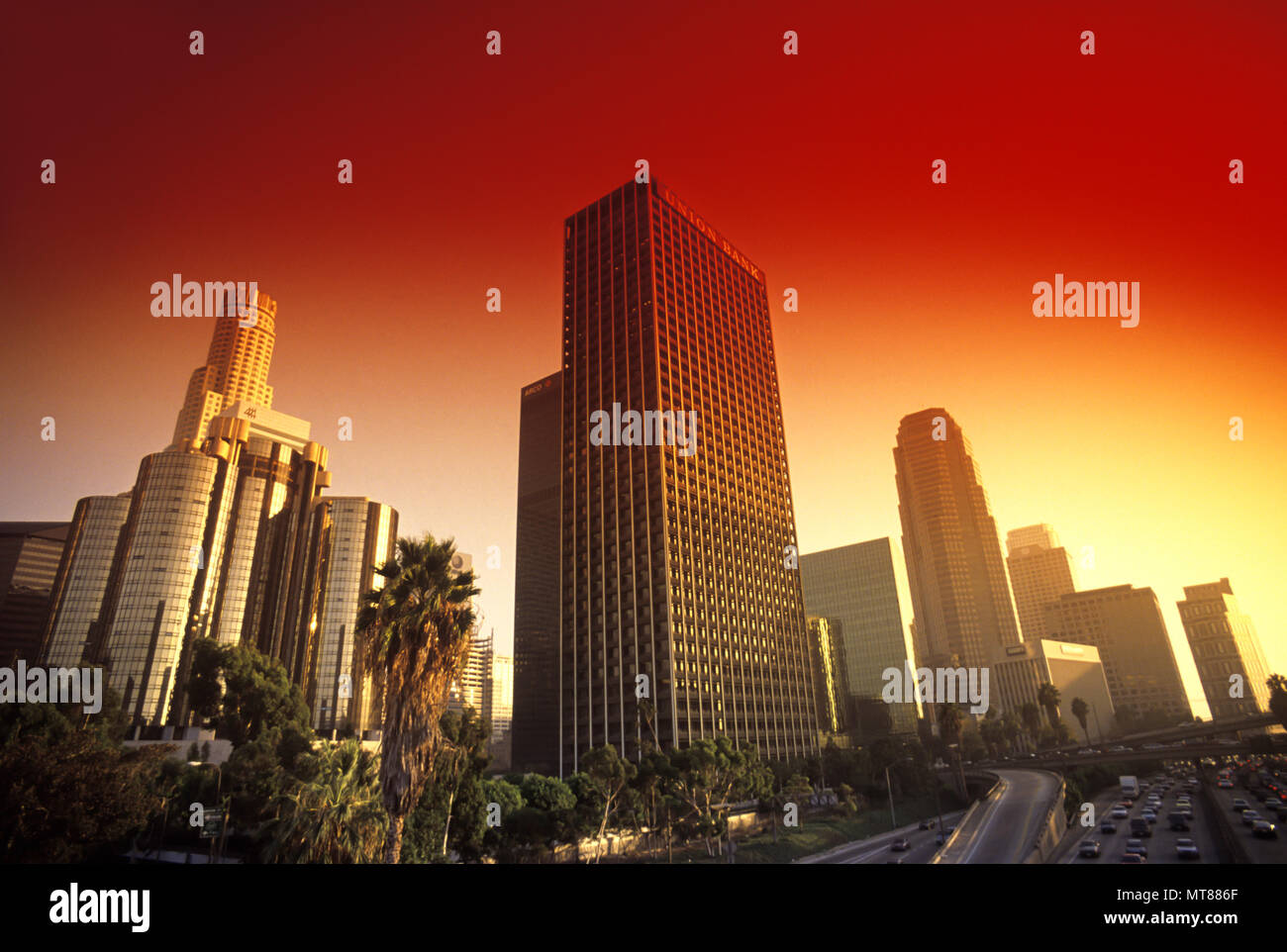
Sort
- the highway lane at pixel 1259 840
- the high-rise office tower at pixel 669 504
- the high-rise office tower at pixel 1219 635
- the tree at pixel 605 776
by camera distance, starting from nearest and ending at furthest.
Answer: the highway lane at pixel 1259 840
the tree at pixel 605 776
the high-rise office tower at pixel 669 504
the high-rise office tower at pixel 1219 635

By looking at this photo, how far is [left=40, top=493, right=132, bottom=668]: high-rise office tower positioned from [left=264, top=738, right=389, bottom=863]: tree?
10046 cm

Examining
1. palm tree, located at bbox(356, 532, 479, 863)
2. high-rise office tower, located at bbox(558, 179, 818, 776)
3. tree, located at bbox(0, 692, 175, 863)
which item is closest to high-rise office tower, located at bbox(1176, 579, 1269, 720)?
high-rise office tower, located at bbox(558, 179, 818, 776)

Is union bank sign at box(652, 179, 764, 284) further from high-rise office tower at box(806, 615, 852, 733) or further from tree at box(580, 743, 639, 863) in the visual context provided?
tree at box(580, 743, 639, 863)

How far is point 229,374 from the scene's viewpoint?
162000 mm

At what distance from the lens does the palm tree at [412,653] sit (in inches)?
610

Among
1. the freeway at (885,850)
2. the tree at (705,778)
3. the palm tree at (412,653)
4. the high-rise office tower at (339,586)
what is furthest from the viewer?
the high-rise office tower at (339,586)

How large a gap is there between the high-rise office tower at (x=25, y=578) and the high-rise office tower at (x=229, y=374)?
113 ft

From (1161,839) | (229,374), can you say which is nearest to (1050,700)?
(1161,839)

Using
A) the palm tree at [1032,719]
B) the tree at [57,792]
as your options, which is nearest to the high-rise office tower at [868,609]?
the palm tree at [1032,719]

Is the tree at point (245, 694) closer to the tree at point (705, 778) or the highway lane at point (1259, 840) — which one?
the tree at point (705, 778)

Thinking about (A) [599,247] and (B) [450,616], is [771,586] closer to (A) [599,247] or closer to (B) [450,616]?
(A) [599,247]

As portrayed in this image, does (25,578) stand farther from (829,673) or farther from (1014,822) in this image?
(1014,822)

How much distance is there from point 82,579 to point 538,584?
69.4 metres
